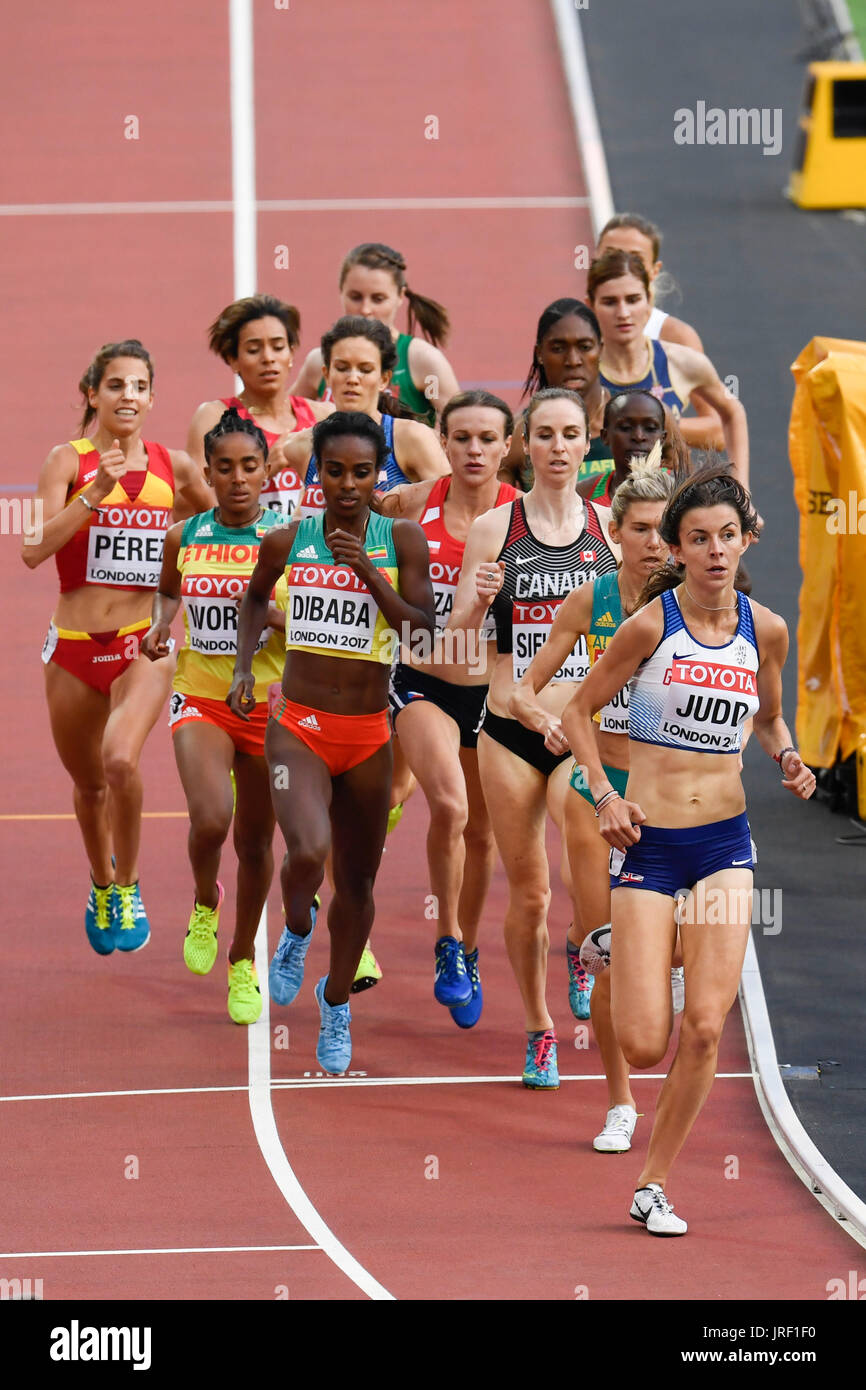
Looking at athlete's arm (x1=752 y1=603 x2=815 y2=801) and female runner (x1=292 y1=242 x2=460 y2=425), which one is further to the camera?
female runner (x1=292 y1=242 x2=460 y2=425)

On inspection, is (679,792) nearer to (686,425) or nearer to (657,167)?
(686,425)

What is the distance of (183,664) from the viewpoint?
421 inches

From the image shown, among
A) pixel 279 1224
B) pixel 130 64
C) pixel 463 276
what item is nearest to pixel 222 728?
pixel 279 1224

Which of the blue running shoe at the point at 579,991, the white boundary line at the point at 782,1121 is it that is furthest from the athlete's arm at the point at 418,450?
the white boundary line at the point at 782,1121

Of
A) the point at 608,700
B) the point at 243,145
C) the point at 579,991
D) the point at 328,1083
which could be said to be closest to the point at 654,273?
the point at 579,991

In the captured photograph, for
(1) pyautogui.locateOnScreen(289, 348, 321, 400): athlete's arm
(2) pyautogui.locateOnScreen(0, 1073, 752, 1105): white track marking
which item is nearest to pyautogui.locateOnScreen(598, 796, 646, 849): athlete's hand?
(2) pyautogui.locateOnScreen(0, 1073, 752, 1105): white track marking

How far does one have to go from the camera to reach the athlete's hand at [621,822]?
7.99 m

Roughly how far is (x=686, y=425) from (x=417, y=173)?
11975 millimetres

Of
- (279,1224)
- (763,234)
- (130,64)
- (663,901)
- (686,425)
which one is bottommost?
(279,1224)

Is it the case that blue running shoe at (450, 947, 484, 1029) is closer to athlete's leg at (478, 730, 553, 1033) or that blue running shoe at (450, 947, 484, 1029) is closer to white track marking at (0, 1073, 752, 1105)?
white track marking at (0, 1073, 752, 1105)

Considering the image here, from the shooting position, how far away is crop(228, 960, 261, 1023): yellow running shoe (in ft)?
35.5

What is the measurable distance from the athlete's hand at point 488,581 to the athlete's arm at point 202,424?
6.68ft

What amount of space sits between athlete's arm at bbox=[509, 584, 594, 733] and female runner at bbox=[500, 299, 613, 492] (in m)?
2.00

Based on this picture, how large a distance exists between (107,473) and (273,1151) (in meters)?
3.04
